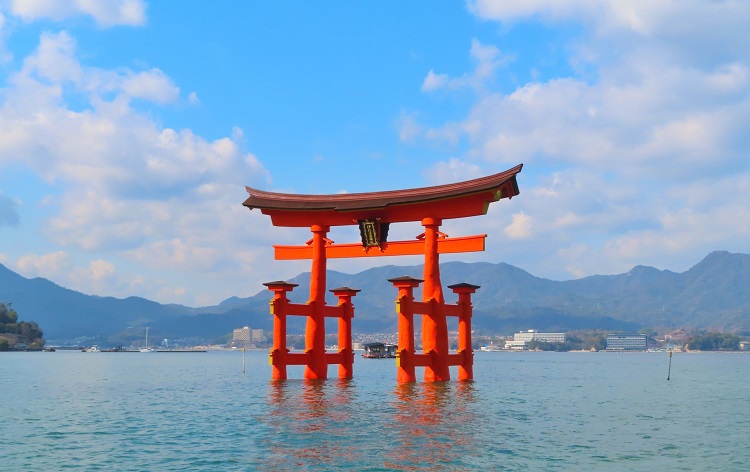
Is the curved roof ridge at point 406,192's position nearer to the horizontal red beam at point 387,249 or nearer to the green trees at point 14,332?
the horizontal red beam at point 387,249

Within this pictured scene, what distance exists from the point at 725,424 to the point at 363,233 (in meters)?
16.4

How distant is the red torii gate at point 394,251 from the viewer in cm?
2988

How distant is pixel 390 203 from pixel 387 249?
3.60 m

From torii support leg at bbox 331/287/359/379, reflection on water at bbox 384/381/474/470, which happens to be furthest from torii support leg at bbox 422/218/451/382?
torii support leg at bbox 331/287/359/379

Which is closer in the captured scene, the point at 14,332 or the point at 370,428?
the point at 370,428

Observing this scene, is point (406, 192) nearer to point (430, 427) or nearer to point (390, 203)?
point (390, 203)

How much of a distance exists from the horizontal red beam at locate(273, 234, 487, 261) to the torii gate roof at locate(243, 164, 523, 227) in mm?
1494

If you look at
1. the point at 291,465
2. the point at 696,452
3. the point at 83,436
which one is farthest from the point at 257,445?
the point at 696,452

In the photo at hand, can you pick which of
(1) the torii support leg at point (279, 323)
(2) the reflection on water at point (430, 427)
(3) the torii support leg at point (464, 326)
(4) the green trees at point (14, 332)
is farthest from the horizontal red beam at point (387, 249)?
(4) the green trees at point (14, 332)

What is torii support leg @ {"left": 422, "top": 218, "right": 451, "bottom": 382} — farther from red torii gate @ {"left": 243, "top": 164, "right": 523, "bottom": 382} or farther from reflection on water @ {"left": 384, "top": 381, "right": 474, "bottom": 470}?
reflection on water @ {"left": 384, "top": 381, "right": 474, "bottom": 470}

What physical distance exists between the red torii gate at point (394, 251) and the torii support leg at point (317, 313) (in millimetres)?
46

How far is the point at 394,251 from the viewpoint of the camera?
3419 centimetres

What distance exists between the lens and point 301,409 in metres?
23.9

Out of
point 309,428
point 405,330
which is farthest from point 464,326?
point 309,428
